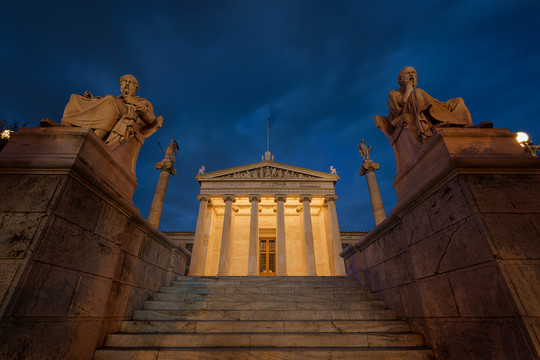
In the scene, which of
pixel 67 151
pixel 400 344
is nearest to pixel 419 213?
pixel 400 344

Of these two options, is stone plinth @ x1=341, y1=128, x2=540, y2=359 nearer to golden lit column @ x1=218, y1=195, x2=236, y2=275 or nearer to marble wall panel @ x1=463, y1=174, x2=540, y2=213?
marble wall panel @ x1=463, y1=174, x2=540, y2=213

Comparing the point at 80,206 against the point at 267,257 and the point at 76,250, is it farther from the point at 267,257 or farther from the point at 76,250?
the point at 267,257

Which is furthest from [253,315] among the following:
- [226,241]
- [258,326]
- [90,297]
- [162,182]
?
[226,241]

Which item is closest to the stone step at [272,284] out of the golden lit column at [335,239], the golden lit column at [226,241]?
the golden lit column at [226,241]

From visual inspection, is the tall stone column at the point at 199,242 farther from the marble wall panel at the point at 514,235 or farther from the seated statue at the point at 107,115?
the marble wall panel at the point at 514,235

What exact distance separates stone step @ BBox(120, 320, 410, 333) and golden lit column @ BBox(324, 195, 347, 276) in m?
13.8

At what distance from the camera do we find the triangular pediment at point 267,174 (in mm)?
21562

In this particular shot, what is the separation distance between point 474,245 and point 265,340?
3028 millimetres

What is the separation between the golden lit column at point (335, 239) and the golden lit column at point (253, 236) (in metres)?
6.06

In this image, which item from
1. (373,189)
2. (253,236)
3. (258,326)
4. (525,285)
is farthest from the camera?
(253,236)

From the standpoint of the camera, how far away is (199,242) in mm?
19125

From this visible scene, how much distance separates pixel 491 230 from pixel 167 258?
6.15 m

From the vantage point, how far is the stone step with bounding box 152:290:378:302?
509 centimetres

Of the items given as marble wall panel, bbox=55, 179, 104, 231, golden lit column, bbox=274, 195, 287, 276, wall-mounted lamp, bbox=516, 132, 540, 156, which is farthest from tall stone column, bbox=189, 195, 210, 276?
A: wall-mounted lamp, bbox=516, 132, 540, 156
